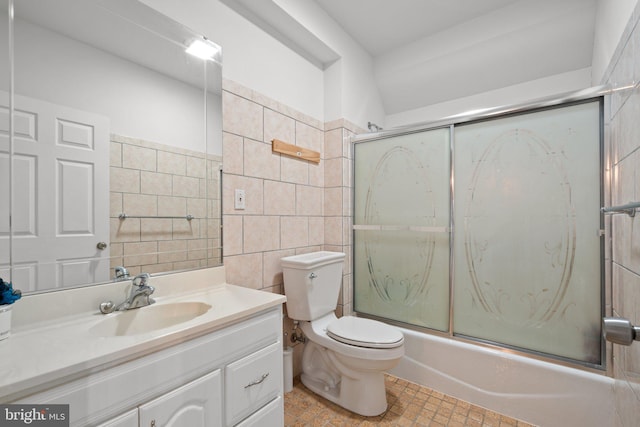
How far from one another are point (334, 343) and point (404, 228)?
0.92 m

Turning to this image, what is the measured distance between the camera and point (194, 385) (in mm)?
914

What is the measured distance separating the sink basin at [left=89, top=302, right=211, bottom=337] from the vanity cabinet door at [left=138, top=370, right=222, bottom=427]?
310 mm

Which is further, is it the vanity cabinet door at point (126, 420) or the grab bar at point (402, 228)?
the grab bar at point (402, 228)

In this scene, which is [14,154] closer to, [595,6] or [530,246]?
[530,246]

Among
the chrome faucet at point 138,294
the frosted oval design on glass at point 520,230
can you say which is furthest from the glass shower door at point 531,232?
the chrome faucet at point 138,294

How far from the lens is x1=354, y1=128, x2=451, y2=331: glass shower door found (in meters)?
1.90

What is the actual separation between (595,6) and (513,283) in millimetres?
1720

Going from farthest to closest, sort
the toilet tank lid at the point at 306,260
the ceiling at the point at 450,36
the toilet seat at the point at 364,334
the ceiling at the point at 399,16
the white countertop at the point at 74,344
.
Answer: the ceiling at the point at 399,16
the ceiling at the point at 450,36
the toilet tank lid at the point at 306,260
the toilet seat at the point at 364,334
the white countertop at the point at 74,344

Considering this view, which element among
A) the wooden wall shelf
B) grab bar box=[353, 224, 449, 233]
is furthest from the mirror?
grab bar box=[353, 224, 449, 233]

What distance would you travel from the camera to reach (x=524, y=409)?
154cm

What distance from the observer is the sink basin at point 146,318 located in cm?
103

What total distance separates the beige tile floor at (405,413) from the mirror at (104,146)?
0.99m

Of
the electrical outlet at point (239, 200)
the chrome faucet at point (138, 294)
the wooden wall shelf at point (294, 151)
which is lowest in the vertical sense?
the chrome faucet at point (138, 294)

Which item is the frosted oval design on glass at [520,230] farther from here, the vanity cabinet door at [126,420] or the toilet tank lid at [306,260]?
the vanity cabinet door at [126,420]
